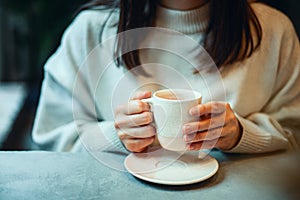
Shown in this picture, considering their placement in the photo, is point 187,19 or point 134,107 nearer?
point 134,107

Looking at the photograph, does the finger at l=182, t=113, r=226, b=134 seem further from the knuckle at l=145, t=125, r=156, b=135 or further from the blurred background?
the blurred background

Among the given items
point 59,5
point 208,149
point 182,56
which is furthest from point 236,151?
point 59,5

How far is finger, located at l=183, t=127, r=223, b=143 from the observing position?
0.72m

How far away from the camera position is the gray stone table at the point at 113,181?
662 millimetres

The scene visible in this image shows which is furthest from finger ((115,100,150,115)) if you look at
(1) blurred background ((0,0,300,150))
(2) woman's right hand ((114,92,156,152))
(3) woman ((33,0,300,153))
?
(1) blurred background ((0,0,300,150))

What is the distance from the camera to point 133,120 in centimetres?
75

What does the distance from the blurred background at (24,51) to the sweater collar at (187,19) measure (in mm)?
1028

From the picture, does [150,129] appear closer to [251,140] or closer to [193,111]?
[193,111]

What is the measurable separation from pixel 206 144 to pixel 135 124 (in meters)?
0.13

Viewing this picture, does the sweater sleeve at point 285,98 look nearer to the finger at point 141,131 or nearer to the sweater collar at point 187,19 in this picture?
the sweater collar at point 187,19

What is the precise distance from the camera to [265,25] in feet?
3.40

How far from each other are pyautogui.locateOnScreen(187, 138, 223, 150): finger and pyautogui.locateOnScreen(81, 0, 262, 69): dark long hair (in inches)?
9.8

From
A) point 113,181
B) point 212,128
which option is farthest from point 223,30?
point 113,181

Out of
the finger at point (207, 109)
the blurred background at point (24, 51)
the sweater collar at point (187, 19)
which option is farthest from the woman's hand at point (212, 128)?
the blurred background at point (24, 51)
